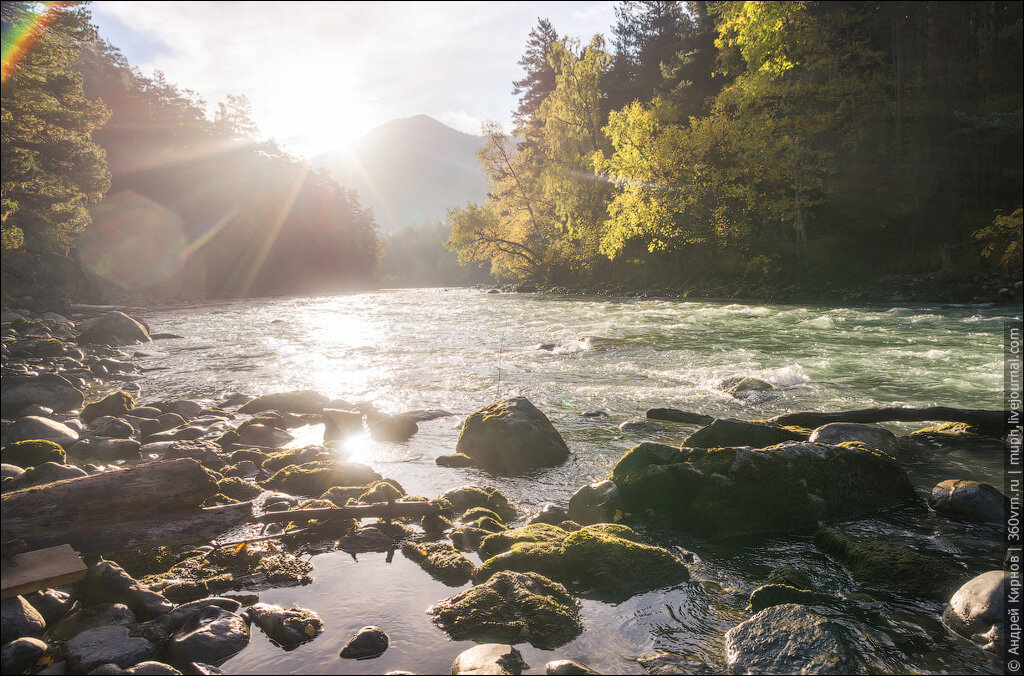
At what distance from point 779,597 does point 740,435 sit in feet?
9.69

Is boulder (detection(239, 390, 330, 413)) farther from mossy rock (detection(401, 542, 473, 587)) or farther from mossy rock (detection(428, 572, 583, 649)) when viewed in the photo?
mossy rock (detection(428, 572, 583, 649))

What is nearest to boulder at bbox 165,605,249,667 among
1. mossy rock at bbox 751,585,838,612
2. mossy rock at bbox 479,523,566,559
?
mossy rock at bbox 479,523,566,559

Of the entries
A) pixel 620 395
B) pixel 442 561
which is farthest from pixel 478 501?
pixel 620 395

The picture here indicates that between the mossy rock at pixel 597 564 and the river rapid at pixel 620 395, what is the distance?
14 centimetres

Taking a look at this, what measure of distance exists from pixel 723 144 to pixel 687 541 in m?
26.6

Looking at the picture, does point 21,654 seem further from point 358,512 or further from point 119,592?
point 358,512

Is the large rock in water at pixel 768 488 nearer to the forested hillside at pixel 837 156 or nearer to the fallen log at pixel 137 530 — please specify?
the fallen log at pixel 137 530

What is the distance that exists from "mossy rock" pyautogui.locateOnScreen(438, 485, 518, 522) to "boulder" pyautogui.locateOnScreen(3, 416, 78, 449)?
5.56 meters

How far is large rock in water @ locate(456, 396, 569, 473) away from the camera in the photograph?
6621mm

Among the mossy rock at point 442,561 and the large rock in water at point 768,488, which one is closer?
the mossy rock at point 442,561

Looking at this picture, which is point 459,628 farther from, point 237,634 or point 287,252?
point 287,252

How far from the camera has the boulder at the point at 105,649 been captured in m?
2.92

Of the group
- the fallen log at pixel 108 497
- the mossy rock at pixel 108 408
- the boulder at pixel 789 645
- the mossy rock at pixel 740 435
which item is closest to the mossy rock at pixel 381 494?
the fallen log at pixel 108 497

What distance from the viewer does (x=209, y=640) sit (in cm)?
315
